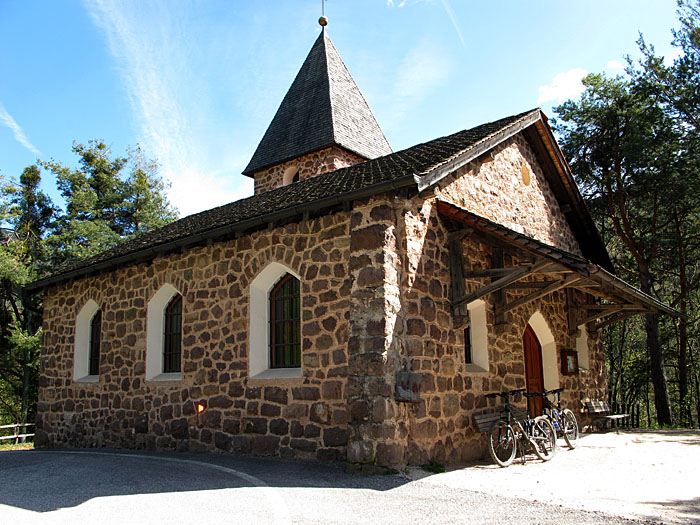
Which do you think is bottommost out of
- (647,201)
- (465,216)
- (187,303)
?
(187,303)

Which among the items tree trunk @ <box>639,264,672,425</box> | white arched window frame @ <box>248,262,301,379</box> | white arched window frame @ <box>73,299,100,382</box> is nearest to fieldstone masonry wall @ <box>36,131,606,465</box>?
white arched window frame @ <box>248,262,301,379</box>

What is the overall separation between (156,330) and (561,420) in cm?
782

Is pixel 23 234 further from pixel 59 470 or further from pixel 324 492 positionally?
pixel 324 492

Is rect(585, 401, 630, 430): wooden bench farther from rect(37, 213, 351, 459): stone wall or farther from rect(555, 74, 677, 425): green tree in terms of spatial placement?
rect(37, 213, 351, 459): stone wall

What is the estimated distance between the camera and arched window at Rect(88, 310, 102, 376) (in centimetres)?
1296

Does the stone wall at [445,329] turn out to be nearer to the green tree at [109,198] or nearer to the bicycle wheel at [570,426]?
the bicycle wheel at [570,426]

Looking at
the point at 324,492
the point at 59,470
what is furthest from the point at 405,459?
the point at 59,470

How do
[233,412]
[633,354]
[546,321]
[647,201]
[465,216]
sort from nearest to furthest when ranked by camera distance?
1. [465,216]
2. [233,412]
3. [546,321]
4. [647,201]
5. [633,354]

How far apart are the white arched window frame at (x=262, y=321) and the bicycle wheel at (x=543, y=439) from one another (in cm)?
367

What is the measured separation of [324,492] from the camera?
19.6ft

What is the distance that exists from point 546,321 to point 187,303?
23.0ft

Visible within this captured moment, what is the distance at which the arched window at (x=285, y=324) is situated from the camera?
900cm

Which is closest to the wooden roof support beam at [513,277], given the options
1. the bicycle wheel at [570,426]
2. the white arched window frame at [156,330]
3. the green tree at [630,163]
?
the bicycle wheel at [570,426]

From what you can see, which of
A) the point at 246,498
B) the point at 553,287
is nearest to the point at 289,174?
Answer: the point at 553,287
